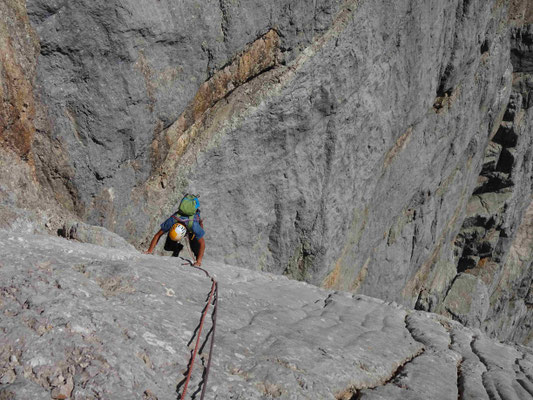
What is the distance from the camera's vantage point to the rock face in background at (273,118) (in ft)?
33.7

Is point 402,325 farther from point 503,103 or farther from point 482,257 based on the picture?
point 482,257

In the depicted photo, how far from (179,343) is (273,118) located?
9.14 m

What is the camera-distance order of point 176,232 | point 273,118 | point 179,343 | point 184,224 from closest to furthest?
point 179,343 → point 176,232 → point 184,224 → point 273,118

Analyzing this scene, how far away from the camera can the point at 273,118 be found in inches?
543

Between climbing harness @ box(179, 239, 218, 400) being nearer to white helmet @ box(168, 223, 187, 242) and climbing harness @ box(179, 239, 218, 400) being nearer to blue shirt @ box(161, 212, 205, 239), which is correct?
white helmet @ box(168, 223, 187, 242)

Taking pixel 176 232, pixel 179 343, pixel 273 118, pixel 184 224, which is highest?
pixel 273 118

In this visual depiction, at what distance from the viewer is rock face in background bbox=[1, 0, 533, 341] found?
1028 centimetres

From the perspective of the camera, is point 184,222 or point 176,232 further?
point 184,222

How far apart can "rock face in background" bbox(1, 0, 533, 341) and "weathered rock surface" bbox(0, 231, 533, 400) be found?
2.94 m

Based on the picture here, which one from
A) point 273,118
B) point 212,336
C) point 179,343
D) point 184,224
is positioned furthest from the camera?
point 273,118

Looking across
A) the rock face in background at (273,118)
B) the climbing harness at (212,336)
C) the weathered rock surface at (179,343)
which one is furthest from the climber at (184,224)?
the climbing harness at (212,336)

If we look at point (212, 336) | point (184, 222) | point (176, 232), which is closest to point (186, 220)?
point (184, 222)

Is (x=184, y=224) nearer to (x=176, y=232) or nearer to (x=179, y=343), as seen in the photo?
(x=176, y=232)

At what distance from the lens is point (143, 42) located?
1068 cm
